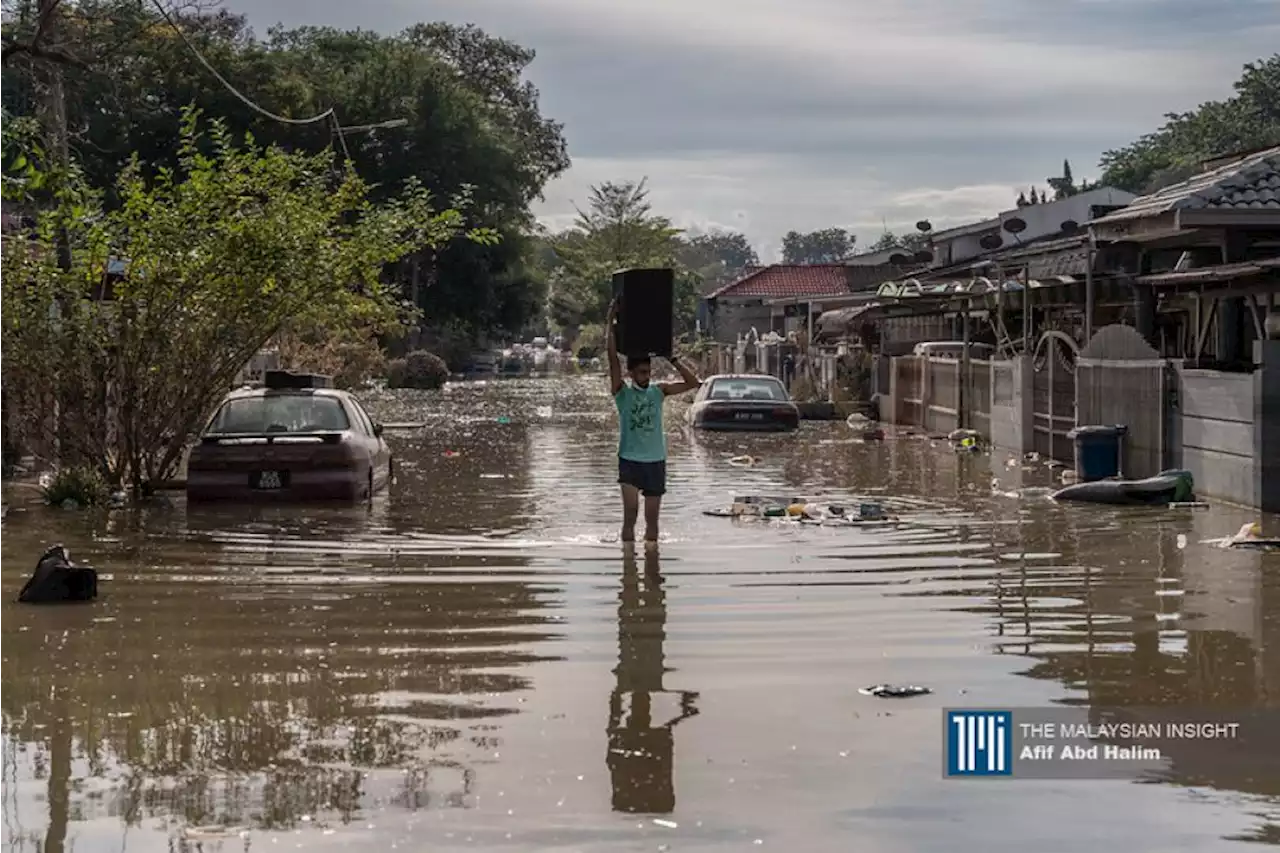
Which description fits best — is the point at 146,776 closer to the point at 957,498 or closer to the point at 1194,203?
the point at 957,498

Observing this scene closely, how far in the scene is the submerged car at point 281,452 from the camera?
18.1 metres

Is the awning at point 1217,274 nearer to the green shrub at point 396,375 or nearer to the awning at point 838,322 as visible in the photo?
the awning at point 838,322

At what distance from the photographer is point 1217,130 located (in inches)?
3467

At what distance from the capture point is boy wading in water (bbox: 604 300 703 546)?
47.5 feet

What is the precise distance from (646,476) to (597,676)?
215 inches

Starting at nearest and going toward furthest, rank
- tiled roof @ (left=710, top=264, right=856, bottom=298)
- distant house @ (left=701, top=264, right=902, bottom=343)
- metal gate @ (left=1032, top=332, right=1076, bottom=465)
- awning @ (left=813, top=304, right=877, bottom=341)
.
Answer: metal gate @ (left=1032, top=332, right=1076, bottom=465)
awning @ (left=813, top=304, right=877, bottom=341)
distant house @ (left=701, top=264, right=902, bottom=343)
tiled roof @ (left=710, top=264, right=856, bottom=298)

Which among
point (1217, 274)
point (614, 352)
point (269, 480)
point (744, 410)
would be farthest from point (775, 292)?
point (614, 352)

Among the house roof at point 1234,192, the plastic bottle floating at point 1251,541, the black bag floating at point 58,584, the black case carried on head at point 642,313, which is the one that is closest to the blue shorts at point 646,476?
the black case carried on head at point 642,313

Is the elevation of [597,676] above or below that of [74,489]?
below

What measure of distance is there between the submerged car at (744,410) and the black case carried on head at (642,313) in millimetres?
19726

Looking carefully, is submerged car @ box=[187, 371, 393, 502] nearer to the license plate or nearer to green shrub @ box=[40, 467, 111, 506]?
the license plate

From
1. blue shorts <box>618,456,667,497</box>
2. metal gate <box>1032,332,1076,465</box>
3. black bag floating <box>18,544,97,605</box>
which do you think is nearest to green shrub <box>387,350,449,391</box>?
metal gate <box>1032,332,1076,465</box>

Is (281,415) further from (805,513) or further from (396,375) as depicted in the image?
(396,375)

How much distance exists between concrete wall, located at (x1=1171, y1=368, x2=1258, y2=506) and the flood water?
51 centimetres
